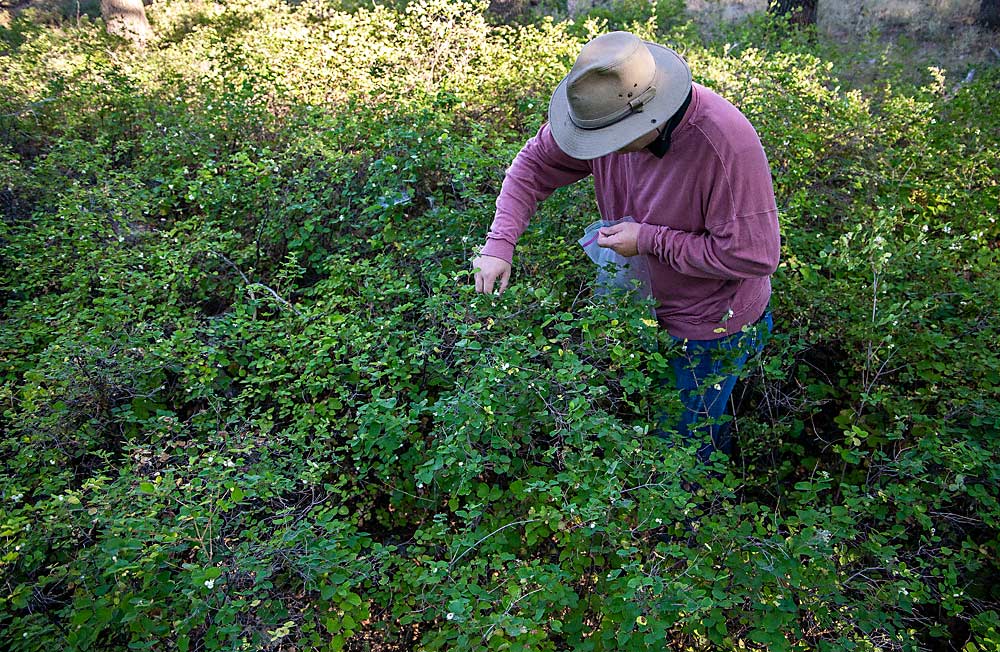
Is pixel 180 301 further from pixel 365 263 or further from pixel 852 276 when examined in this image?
pixel 852 276

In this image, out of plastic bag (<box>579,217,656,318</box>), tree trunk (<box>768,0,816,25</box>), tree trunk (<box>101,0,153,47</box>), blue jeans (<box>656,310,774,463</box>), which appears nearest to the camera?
blue jeans (<box>656,310,774,463</box>)

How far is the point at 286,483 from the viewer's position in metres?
2.54

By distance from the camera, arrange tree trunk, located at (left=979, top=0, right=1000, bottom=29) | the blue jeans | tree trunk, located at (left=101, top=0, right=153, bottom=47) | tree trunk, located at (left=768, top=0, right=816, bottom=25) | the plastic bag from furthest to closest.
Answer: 1. tree trunk, located at (left=768, top=0, right=816, bottom=25)
2. tree trunk, located at (left=979, top=0, right=1000, bottom=29)
3. tree trunk, located at (left=101, top=0, right=153, bottom=47)
4. the plastic bag
5. the blue jeans

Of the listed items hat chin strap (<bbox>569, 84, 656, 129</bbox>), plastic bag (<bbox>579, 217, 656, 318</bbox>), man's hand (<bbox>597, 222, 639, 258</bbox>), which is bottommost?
plastic bag (<bbox>579, 217, 656, 318</bbox>)

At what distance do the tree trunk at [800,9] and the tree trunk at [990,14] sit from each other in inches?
84.9

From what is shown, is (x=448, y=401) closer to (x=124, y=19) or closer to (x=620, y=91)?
(x=620, y=91)

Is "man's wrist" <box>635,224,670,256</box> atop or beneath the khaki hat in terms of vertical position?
beneath

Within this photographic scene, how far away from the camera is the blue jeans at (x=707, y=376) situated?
2.72 m

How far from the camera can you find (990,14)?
8.68 meters

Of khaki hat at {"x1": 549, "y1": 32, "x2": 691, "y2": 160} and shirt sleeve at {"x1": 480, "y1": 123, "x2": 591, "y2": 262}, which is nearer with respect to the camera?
khaki hat at {"x1": 549, "y1": 32, "x2": 691, "y2": 160}

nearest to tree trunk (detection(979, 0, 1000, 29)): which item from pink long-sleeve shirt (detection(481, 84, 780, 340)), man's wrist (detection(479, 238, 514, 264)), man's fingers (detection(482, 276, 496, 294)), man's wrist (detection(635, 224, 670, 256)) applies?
pink long-sleeve shirt (detection(481, 84, 780, 340))

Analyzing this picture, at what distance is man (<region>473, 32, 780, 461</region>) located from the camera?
227 cm

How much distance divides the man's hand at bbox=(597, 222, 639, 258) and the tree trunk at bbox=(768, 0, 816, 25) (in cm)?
783

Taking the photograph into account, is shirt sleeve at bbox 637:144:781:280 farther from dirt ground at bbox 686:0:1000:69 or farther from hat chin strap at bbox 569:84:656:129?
dirt ground at bbox 686:0:1000:69
